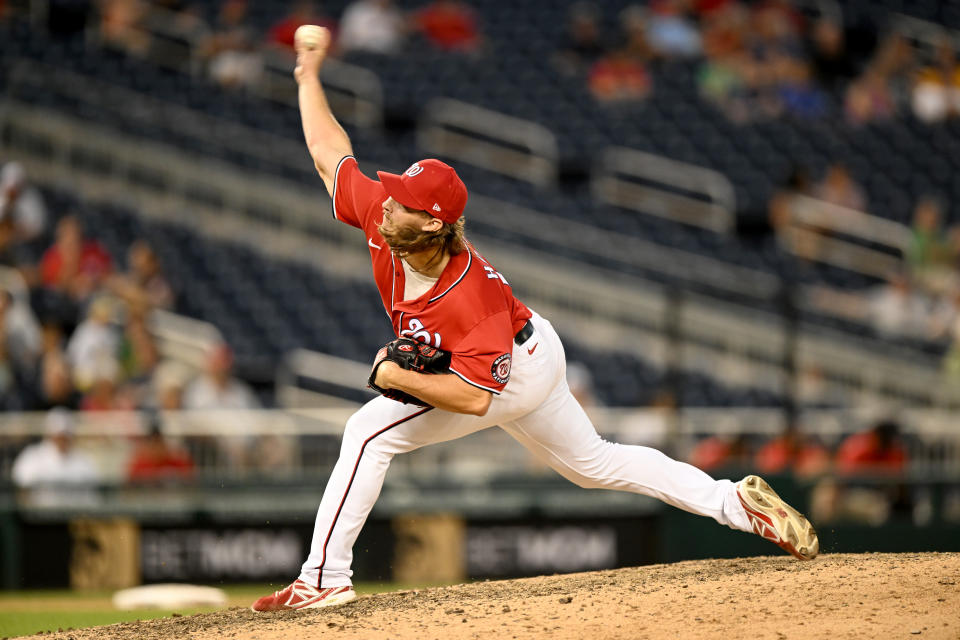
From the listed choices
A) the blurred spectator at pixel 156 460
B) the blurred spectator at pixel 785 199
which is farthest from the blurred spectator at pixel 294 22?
the blurred spectator at pixel 156 460

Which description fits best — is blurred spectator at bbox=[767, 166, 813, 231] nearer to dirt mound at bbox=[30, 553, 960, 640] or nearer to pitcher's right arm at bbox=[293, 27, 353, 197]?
dirt mound at bbox=[30, 553, 960, 640]

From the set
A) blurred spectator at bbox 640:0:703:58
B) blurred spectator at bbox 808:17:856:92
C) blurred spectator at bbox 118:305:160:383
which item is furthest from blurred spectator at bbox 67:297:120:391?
blurred spectator at bbox 808:17:856:92

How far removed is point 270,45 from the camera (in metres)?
16.0

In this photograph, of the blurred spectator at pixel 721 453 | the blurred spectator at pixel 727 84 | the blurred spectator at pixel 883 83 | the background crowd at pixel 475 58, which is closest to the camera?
the blurred spectator at pixel 721 453

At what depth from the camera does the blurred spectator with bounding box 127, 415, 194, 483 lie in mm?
10047

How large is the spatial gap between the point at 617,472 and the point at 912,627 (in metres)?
1.32

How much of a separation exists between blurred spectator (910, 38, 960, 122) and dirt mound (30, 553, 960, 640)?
1232cm

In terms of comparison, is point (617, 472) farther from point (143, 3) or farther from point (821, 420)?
point (143, 3)

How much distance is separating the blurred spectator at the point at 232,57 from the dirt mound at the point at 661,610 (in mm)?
10604

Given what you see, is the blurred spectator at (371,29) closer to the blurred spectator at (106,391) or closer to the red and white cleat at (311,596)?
the blurred spectator at (106,391)

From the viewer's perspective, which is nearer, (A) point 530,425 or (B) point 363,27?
(A) point 530,425

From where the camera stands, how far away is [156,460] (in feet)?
33.1

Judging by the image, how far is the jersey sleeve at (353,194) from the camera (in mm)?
5340

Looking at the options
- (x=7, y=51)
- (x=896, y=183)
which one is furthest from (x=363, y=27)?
(x=896, y=183)
